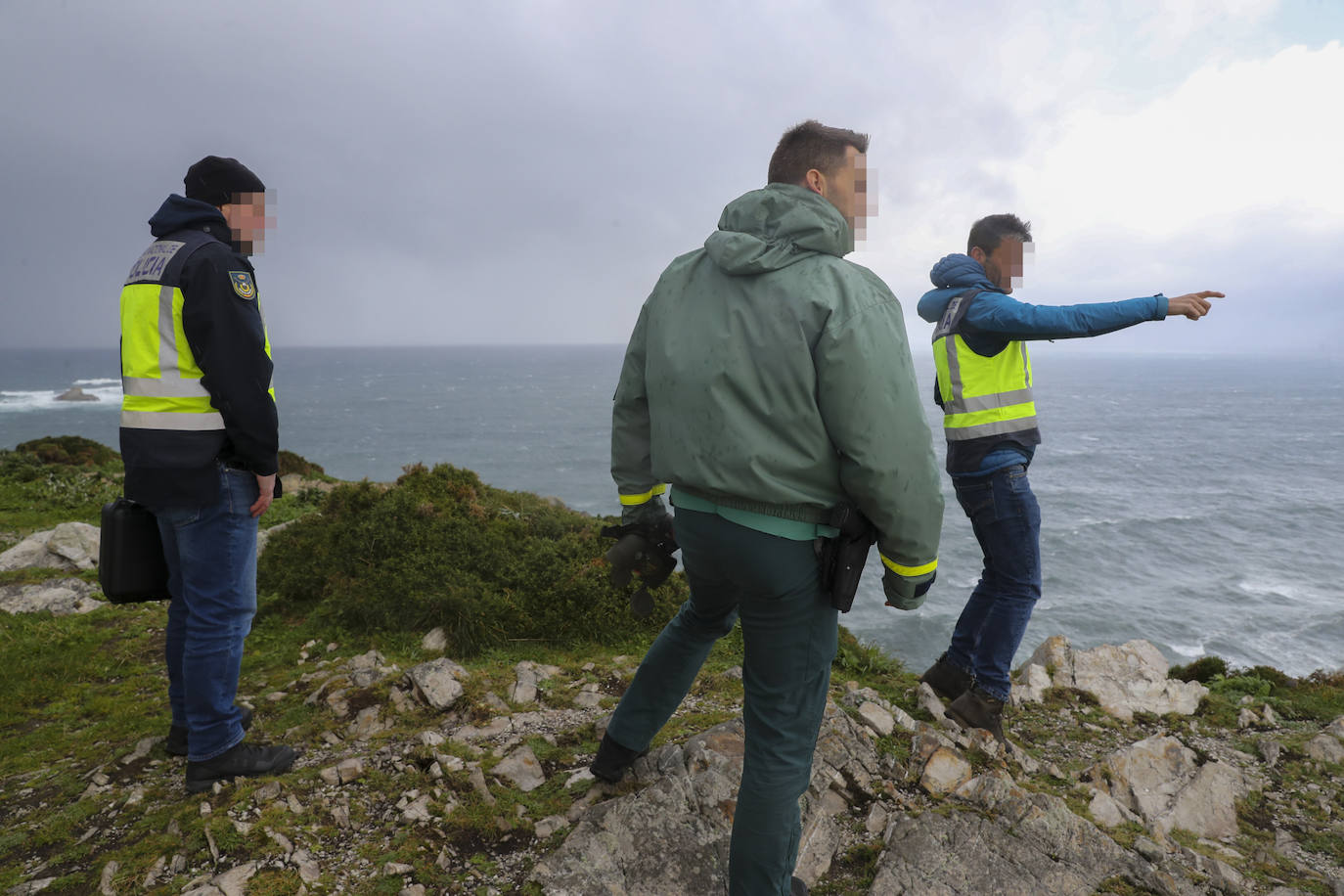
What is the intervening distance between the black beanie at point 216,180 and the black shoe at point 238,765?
291 cm

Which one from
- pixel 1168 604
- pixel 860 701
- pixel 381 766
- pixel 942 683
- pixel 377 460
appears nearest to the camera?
pixel 381 766

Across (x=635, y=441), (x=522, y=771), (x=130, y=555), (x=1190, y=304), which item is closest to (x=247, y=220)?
(x=130, y=555)

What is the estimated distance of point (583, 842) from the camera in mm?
3086

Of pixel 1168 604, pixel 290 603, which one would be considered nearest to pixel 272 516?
pixel 290 603

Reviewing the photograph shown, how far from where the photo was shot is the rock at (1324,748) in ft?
15.5

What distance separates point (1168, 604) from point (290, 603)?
4229 cm

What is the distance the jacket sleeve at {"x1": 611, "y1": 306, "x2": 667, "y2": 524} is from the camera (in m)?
2.88

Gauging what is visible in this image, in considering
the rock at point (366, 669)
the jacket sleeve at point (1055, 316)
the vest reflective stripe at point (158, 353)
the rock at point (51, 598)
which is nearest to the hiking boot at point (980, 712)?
the jacket sleeve at point (1055, 316)

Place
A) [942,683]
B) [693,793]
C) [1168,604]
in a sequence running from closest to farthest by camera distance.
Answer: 1. [693,793]
2. [942,683]
3. [1168,604]

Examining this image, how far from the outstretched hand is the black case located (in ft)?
18.4

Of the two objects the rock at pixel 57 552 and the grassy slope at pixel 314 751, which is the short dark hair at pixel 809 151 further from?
the rock at pixel 57 552

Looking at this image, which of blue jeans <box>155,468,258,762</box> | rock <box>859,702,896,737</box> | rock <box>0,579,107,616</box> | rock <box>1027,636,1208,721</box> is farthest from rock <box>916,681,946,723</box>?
rock <box>0,579,107,616</box>

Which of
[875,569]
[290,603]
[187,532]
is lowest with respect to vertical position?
[875,569]

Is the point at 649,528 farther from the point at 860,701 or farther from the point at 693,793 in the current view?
the point at 860,701
